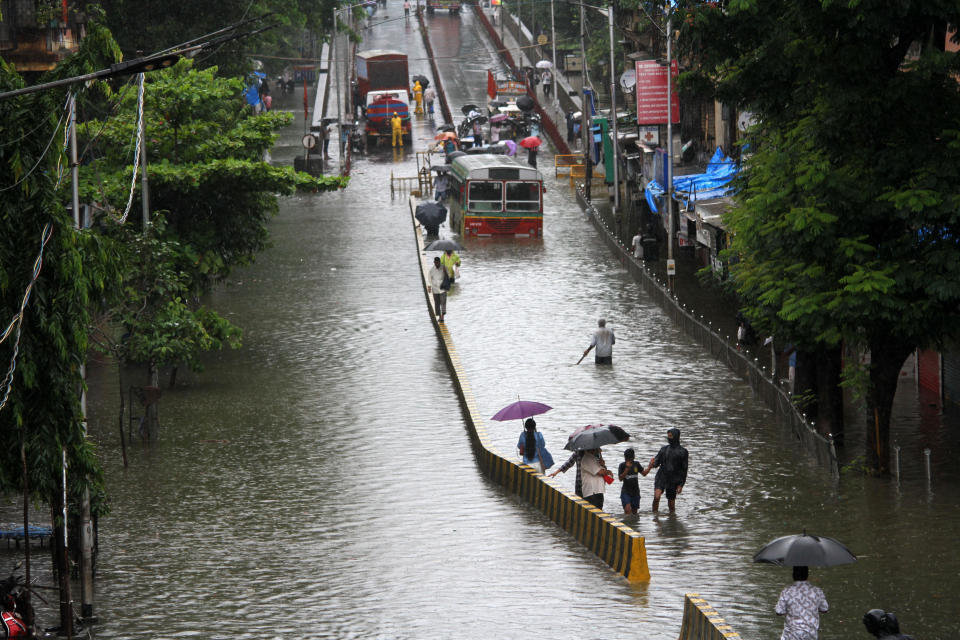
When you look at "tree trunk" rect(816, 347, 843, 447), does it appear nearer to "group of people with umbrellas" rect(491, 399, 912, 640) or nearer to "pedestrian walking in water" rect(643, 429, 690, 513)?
"group of people with umbrellas" rect(491, 399, 912, 640)

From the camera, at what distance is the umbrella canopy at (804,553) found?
1184 cm

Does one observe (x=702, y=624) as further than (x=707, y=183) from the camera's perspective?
No

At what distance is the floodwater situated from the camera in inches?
580

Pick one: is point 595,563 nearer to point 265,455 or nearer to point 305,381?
point 265,455

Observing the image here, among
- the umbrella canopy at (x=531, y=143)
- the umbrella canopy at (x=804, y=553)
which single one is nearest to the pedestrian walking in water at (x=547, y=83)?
the umbrella canopy at (x=531, y=143)

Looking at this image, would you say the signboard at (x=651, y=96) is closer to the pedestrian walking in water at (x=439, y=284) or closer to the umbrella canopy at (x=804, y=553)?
the pedestrian walking in water at (x=439, y=284)

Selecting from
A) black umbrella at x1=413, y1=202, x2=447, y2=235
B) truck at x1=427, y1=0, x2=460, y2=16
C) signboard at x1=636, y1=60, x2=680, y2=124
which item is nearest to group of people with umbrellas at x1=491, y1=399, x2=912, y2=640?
signboard at x1=636, y1=60, x2=680, y2=124

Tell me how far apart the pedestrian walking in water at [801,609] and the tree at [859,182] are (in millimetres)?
8458

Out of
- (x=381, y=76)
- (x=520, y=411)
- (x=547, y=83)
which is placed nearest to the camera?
(x=520, y=411)

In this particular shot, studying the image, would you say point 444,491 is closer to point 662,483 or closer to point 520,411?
point 520,411

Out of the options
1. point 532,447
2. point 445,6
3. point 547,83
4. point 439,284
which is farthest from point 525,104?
point 532,447

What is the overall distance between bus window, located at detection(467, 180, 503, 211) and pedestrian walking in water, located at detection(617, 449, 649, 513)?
27.3m

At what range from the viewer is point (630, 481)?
62.2 feet

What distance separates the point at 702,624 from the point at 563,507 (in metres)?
6.31
